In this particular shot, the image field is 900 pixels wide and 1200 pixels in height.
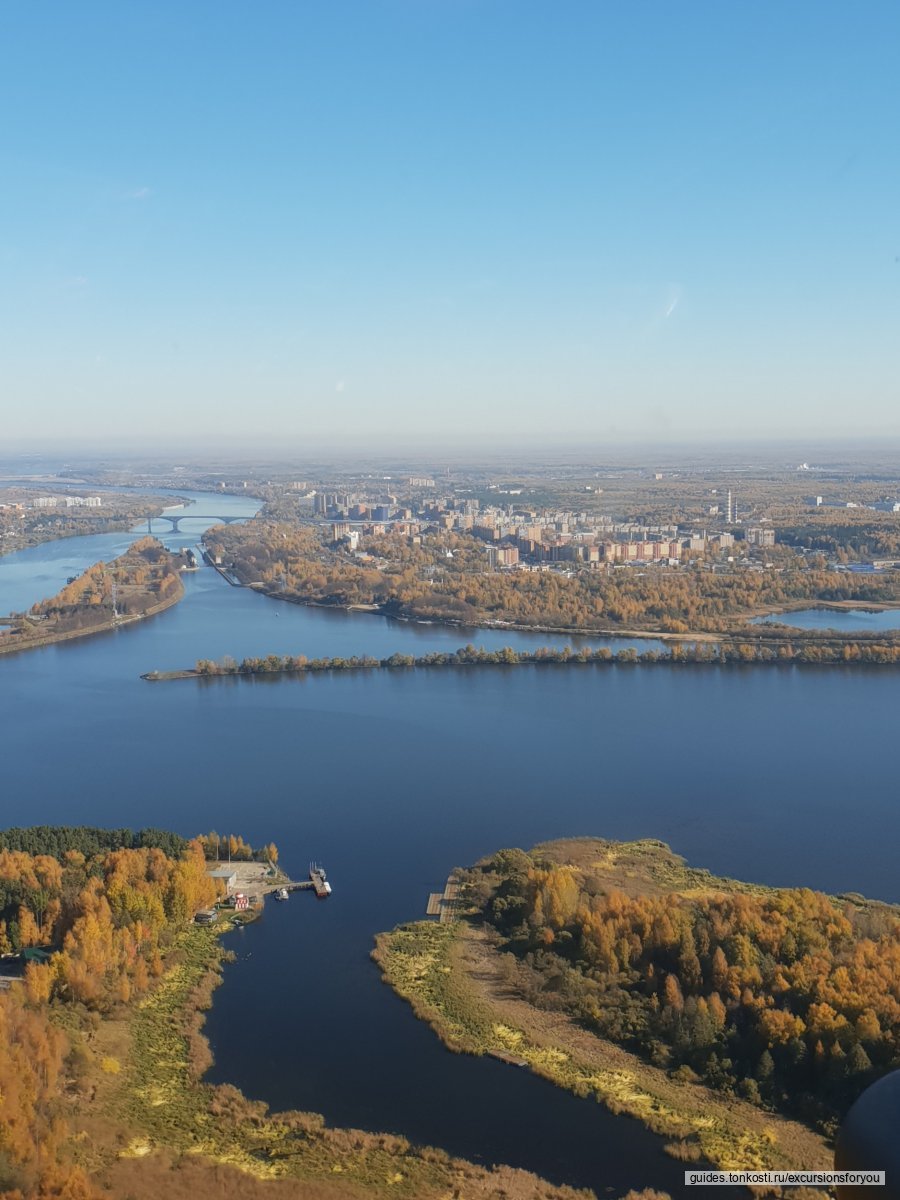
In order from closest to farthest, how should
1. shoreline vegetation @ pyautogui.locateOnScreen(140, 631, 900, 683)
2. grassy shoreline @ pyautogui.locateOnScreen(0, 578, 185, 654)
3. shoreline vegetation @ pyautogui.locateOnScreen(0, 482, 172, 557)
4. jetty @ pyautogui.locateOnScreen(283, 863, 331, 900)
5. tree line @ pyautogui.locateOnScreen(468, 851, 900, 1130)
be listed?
tree line @ pyautogui.locateOnScreen(468, 851, 900, 1130) < jetty @ pyautogui.locateOnScreen(283, 863, 331, 900) < shoreline vegetation @ pyautogui.locateOnScreen(140, 631, 900, 683) < grassy shoreline @ pyautogui.locateOnScreen(0, 578, 185, 654) < shoreline vegetation @ pyautogui.locateOnScreen(0, 482, 172, 557)

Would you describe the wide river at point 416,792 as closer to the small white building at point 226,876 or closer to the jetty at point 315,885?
the jetty at point 315,885

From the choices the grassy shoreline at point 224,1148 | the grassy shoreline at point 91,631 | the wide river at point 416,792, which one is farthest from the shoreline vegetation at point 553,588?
the grassy shoreline at point 224,1148

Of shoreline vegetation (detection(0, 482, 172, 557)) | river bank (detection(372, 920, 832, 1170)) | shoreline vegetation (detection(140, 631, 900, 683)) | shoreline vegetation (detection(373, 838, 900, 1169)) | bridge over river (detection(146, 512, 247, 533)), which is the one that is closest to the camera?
river bank (detection(372, 920, 832, 1170))

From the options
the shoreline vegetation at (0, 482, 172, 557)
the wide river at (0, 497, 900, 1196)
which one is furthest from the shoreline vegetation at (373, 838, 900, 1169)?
the shoreline vegetation at (0, 482, 172, 557)

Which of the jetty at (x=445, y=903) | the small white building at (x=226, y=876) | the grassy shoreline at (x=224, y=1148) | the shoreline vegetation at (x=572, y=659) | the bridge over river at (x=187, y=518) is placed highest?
the bridge over river at (x=187, y=518)

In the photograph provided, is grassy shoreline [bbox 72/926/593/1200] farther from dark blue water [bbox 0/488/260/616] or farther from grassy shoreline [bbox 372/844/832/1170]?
dark blue water [bbox 0/488/260/616]

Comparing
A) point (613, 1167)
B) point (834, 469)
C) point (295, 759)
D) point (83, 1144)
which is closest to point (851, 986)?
point (613, 1167)

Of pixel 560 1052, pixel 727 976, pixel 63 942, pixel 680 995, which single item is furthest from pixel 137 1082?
pixel 727 976
